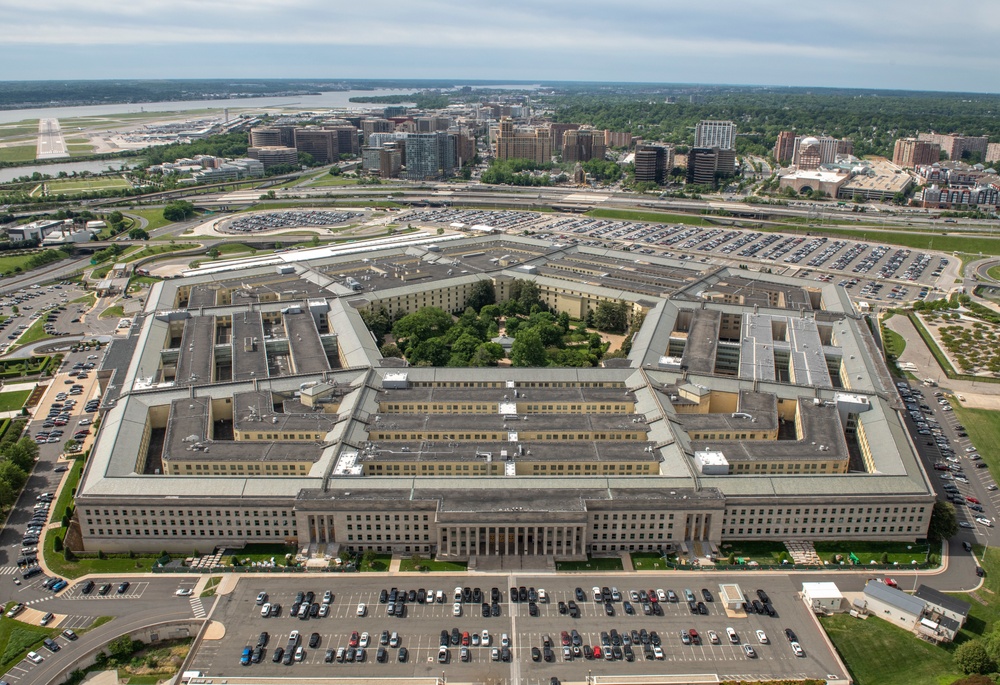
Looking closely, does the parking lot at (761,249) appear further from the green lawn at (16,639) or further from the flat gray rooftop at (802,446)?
the green lawn at (16,639)

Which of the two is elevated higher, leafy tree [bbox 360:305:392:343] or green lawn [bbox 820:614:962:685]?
leafy tree [bbox 360:305:392:343]

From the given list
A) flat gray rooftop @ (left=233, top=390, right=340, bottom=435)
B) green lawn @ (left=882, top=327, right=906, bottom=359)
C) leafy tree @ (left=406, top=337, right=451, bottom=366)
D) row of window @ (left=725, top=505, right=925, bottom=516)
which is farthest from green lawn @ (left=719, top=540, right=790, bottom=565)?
green lawn @ (left=882, top=327, right=906, bottom=359)

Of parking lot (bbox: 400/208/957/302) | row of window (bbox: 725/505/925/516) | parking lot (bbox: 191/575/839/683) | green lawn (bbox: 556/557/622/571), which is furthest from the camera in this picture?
parking lot (bbox: 400/208/957/302)

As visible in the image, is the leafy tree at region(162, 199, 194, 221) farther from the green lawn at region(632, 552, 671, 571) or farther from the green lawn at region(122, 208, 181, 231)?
the green lawn at region(632, 552, 671, 571)

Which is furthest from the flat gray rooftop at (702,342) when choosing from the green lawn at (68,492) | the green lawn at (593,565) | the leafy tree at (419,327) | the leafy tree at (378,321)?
the green lawn at (68,492)

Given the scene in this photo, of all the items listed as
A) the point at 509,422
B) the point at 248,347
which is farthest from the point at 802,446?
the point at 248,347

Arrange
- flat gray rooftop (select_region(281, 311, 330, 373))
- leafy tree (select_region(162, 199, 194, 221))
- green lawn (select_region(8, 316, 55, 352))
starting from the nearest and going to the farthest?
flat gray rooftop (select_region(281, 311, 330, 373)) < green lawn (select_region(8, 316, 55, 352)) < leafy tree (select_region(162, 199, 194, 221))

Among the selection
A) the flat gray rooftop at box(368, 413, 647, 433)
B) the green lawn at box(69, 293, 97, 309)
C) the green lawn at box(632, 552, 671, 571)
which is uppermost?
the flat gray rooftop at box(368, 413, 647, 433)
